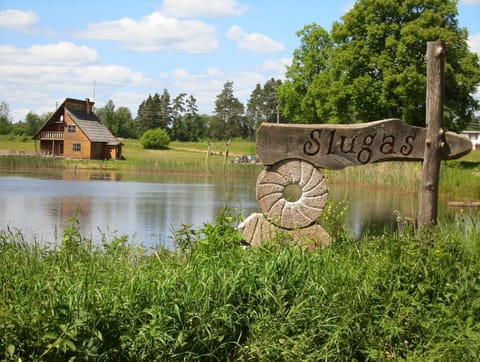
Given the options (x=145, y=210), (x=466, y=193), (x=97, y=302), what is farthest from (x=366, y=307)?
(x=466, y=193)

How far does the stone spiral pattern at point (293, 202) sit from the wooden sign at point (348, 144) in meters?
0.12

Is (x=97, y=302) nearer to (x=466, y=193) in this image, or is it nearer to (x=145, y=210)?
(x=145, y=210)

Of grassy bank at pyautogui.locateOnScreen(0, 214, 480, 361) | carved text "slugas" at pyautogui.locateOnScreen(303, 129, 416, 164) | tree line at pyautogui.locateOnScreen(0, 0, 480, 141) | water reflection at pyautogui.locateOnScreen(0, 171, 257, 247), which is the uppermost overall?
tree line at pyautogui.locateOnScreen(0, 0, 480, 141)

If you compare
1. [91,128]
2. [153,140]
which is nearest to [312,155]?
[91,128]

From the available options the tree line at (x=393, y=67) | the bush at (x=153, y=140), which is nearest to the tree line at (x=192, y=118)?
the bush at (x=153, y=140)

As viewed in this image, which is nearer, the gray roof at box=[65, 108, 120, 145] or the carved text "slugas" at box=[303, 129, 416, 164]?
the carved text "slugas" at box=[303, 129, 416, 164]

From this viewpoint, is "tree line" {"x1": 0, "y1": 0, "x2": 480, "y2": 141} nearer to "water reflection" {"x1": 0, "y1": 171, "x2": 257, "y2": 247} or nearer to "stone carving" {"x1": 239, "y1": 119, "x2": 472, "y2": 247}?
"water reflection" {"x1": 0, "y1": 171, "x2": 257, "y2": 247}

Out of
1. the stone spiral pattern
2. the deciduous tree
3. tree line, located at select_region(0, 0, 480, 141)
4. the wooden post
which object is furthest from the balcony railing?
the wooden post

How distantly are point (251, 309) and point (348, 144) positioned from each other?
389cm

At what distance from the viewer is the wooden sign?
8703mm

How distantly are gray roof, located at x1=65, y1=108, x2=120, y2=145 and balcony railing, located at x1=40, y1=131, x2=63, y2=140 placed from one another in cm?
210

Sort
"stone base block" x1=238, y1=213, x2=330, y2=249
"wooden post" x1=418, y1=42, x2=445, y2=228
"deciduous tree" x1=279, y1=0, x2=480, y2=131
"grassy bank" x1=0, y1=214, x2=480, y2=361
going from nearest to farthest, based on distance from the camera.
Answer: "grassy bank" x1=0, y1=214, x2=480, y2=361 < "stone base block" x1=238, y1=213, x2=330, y2=249 < "wooden post" x1=418, y1=42, x2=445, y2=228 < "deciduous tree" x1=279, y1=0, x2=480, y2=131

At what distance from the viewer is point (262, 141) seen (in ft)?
28.6

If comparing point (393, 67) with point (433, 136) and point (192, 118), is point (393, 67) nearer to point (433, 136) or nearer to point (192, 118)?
point (433, 136)
